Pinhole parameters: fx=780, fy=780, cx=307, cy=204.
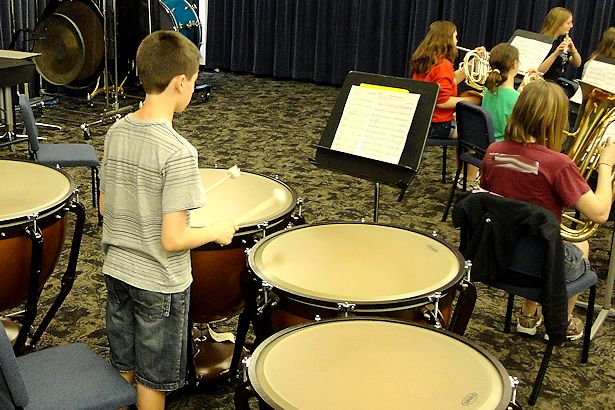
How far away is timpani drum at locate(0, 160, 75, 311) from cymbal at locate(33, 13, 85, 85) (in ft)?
13.4

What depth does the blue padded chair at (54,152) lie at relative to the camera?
4.04m

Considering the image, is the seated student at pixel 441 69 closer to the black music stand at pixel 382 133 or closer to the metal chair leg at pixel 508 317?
the metal chair leg at pixel 508 317

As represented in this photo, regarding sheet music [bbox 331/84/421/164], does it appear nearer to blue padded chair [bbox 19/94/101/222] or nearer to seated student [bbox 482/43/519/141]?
blue padded chair [bbox 19/94/101/222]

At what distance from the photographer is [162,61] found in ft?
6.66

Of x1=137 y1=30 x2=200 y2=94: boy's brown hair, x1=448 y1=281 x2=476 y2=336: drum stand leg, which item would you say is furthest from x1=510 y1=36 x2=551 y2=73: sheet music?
x1=137 y1=30 x2=200 y2=94: boy's brown hair

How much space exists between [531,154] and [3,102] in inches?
166

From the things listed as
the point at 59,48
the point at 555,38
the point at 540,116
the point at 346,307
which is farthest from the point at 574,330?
the point at 59,48

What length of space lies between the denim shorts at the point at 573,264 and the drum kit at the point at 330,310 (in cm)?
72

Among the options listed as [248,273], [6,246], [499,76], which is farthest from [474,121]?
[6,246]

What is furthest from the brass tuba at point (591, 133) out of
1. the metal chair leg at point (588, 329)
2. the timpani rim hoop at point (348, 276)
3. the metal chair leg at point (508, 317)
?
the timpani rim hoop at point (348, 276)

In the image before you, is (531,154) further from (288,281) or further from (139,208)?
(139,208)

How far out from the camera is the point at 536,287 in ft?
9.15

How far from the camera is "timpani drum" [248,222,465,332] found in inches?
79.7

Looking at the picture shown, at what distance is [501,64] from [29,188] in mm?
2705
